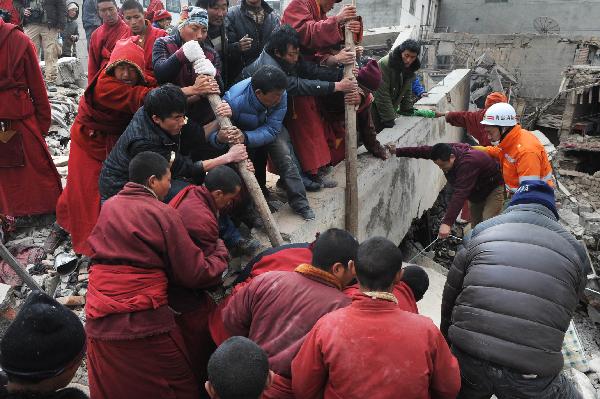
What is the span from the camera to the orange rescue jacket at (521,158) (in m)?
4.85

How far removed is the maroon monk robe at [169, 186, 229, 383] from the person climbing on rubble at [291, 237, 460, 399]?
928 millimetres

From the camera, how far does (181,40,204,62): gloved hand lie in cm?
338

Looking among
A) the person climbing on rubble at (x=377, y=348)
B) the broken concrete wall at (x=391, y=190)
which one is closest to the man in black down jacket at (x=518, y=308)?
the person climbing on rubble at (x=377, y=348)

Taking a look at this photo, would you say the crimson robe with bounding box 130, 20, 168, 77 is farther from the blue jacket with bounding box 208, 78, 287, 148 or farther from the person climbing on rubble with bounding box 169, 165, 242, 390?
the person climbing on rubble with bounding box 169, 165, 242, 390

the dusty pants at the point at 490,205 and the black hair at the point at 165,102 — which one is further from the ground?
the black hair at the point at 165,102

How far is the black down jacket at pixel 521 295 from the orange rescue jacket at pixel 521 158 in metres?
2.07

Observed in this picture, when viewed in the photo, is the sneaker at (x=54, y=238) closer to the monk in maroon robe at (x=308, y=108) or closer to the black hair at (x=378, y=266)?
the monk in maroon robe at (x=308, y=108)

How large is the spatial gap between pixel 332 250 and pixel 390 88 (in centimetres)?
416

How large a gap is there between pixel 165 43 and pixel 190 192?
156 cm

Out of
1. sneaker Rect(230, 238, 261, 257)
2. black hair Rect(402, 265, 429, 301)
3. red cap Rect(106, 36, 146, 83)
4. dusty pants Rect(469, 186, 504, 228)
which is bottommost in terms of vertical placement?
dusty pants Rect(469, 186, 504, 228)

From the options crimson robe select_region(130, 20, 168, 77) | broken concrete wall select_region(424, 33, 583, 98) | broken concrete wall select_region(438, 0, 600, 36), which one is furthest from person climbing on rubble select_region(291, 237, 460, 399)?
broken concrete wall select_region(438, 0, 600, 36)

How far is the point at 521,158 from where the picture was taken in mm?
4891

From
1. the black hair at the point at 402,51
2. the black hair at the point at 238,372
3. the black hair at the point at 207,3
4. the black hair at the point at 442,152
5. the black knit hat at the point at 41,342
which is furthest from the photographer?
the black hair at the point at 402,51

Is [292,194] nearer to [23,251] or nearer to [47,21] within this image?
[23,251]
